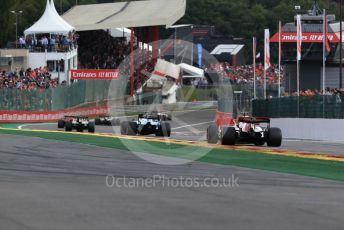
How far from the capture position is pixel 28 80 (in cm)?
5709

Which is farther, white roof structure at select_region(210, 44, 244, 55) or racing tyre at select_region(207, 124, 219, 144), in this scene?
white roof structure at select_region(210, 44, 244, 55)

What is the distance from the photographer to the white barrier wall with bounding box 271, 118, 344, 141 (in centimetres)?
3139

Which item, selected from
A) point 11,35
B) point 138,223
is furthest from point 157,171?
point 11,35

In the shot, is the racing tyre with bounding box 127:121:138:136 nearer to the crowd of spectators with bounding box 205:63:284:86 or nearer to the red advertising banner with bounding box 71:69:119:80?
the red advertising banner with bounding box 71:69:119:80

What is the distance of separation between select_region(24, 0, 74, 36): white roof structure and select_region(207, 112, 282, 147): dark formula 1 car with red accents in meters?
42.0

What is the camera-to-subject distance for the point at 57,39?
6594 centimetres

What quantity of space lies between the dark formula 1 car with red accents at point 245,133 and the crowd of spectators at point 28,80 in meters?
31.3

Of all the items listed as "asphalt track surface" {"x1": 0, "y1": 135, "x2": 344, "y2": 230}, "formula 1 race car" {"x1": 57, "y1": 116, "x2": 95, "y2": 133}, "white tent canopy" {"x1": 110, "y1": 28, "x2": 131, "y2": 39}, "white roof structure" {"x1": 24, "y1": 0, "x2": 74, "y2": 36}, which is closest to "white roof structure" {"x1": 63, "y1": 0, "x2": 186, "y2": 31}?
"white tent canopy" {"x1": 110, "y1": 28, "x2": 131, "y2": 39}

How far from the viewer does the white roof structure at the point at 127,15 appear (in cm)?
7619

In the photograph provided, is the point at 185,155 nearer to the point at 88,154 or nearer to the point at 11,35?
the point at 88,154

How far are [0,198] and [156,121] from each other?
843 inches

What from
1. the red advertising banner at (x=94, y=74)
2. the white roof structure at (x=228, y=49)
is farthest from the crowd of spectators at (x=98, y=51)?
the white roof structure at (x=228, y=49)

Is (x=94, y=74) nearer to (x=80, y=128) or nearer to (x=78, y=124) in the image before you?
(x=78, y=124)

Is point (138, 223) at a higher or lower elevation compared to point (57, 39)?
lower
